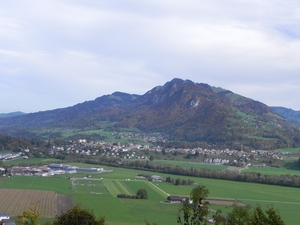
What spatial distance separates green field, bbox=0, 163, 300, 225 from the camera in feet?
120

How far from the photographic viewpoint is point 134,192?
50.3 metres

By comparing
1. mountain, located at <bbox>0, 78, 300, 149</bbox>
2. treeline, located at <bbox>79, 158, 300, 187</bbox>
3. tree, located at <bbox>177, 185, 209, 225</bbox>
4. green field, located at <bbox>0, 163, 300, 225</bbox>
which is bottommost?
green field, located at <bbox>0, 163, 300, 225</bbox>

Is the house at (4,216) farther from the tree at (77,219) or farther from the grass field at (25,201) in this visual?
the tree at (77,219)

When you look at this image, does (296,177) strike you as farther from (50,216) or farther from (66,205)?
(50,216)

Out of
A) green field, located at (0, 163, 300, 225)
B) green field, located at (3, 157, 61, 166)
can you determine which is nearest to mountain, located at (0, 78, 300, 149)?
green field, located at (3, 157, 61, 166)

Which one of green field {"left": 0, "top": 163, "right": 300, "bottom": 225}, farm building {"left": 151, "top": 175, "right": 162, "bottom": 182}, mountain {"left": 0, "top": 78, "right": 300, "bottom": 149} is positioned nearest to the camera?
green field {"left": 0, "top": 163, "right": 300, "bottom": 225}

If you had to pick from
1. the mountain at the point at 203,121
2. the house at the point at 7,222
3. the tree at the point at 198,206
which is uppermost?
the mountain at the point at 203,121

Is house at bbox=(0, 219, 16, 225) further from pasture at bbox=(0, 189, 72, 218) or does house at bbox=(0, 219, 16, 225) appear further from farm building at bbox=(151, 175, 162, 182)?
farm building at bbox=(151, 175, 162, 182)

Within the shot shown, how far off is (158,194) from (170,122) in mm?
114931

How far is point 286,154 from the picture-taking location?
96312 mm

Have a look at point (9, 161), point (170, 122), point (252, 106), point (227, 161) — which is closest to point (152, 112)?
point (170, 122)

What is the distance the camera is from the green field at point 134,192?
36.7m

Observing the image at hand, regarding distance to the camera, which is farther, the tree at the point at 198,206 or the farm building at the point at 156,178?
the farm building at the point at 156,178

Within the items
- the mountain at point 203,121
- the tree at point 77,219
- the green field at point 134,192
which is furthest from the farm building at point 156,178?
the mountain at point 203,121
